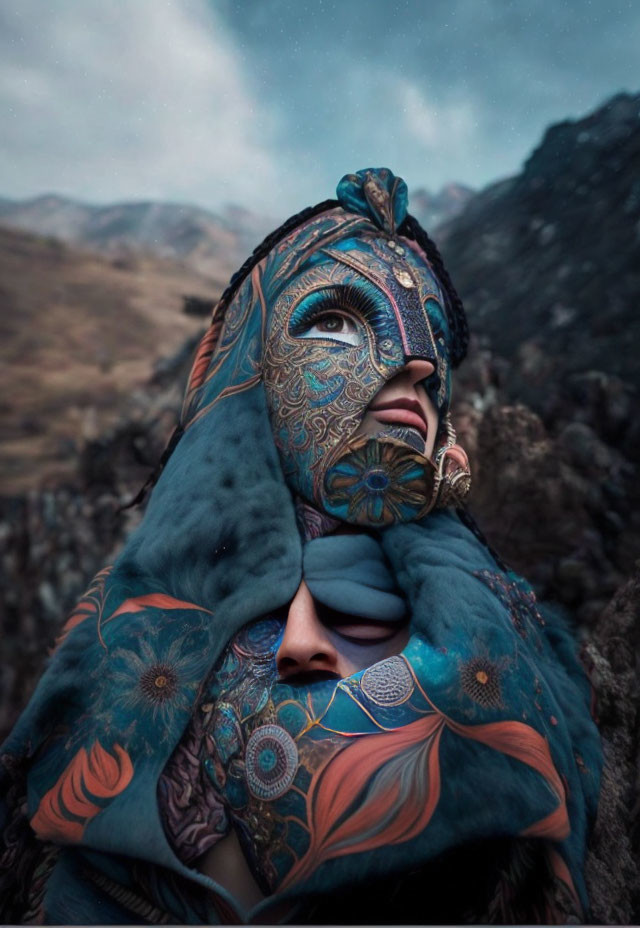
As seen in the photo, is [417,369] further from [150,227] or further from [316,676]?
[150,227]

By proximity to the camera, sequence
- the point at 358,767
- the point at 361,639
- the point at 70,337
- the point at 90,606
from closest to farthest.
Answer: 1. the point at 358,767
2. the point at 361,639
3. the point at 90,606
4. the point at 70,337

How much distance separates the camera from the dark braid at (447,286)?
2.10m

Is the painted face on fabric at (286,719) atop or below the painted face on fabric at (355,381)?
below

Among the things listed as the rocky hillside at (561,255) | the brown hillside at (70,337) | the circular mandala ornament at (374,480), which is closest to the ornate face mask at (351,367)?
the circular mandala ornament at (374,480)

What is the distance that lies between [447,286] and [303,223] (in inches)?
19.8

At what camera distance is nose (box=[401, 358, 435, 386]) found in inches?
70.8

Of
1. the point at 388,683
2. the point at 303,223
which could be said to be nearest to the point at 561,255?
the point at 303,223

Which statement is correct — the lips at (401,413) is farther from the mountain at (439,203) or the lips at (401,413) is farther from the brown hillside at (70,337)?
the brown hillside at (70,337)

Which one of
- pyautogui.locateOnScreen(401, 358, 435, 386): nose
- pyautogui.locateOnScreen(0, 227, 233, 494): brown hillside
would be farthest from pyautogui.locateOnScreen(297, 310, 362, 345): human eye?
pyautogui.locateOnScreen(0, 227, 233, 494): brown hillside

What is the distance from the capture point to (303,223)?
6.78 ft

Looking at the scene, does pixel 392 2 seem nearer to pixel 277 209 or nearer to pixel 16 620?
pixel 277 209

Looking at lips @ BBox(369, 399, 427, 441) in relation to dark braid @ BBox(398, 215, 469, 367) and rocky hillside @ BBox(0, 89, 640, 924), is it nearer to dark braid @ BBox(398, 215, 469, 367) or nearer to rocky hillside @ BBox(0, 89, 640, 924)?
dark braid @ BBox(398, 215, 469, 367)

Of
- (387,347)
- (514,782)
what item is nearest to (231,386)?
(387,347)

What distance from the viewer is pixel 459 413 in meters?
2.94
